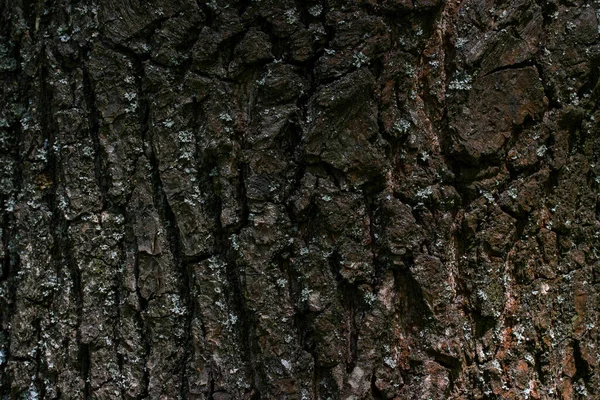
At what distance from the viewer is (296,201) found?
1.35m

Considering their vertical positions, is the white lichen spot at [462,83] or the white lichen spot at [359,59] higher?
the white lichen spot at [359,59]

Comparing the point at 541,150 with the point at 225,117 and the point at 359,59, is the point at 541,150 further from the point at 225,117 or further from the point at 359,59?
the point at 225,117

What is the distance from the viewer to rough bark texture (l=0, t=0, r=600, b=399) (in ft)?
4.42

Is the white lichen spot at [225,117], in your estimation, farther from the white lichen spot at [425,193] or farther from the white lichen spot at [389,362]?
the white lichen spot at [389,362]

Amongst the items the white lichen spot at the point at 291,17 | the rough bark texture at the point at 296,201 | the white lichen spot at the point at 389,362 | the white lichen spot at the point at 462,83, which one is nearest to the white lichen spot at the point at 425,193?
the rough bark texture at the point at 296,201

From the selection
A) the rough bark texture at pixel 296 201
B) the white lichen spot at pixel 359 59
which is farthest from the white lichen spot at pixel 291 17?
the white lichen spot at pixel 359 59

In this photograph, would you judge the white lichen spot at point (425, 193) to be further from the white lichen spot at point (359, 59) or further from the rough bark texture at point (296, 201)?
the white lichen spot at point (359, 59)

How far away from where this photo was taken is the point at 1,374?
1.45 m

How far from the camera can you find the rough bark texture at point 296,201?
4.42 feet

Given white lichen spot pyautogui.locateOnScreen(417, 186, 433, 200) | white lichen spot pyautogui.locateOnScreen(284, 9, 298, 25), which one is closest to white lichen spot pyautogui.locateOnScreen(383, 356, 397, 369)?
white lichen spot pyautogui.locateOnScreen(417, 186, 433, 200)

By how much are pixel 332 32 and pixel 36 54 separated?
2.33 ft

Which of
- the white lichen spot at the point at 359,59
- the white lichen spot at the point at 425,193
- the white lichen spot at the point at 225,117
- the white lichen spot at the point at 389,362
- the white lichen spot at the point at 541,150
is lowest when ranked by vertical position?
the white lichen spot at the point at 389,362

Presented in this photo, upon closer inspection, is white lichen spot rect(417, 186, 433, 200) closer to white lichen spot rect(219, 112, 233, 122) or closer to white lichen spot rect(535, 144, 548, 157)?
white lichen spot rect(535, 144, 548, 157)

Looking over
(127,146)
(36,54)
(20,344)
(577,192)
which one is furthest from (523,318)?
(36,54)
